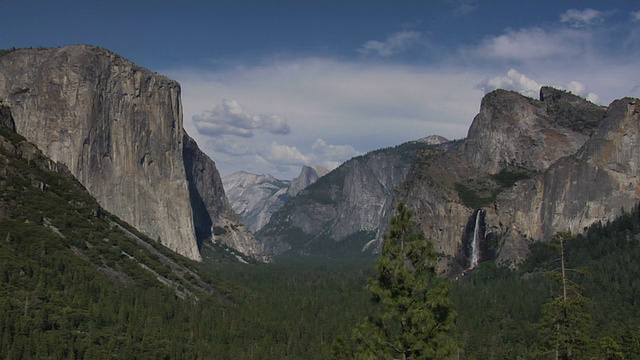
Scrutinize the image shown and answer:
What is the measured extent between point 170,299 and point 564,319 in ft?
323

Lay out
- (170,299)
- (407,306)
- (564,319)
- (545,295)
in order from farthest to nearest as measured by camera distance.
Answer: (545,295), (170,299), (564,319), (407,306)

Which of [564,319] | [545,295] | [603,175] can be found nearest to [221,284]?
[545,295]

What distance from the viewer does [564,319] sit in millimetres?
42438

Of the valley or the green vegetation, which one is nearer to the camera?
the green vegetation

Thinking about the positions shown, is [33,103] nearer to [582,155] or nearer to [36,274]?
[36,274]

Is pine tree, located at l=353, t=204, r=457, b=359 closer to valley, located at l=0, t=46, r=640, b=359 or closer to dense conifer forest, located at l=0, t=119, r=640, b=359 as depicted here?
valley, located at l=0, t=46, r=640, b=359

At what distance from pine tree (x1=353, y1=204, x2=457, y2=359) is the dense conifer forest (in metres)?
32.5

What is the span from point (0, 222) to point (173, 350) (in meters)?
44.5

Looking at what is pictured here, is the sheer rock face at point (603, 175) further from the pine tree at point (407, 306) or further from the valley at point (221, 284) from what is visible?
the pine tree at point (407, 306)

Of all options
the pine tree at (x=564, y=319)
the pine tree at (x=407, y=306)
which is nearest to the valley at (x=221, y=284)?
the pine tree at (x=564, y=319)

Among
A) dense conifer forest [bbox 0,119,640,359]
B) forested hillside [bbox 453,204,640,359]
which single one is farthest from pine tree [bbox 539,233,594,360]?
forested hillside [bbox 453,204,640,359]

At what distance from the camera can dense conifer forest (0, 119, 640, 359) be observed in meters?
90.4

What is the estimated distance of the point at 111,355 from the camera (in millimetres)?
86812

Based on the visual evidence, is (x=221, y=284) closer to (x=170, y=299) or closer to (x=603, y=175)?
(x=170, y=299)
